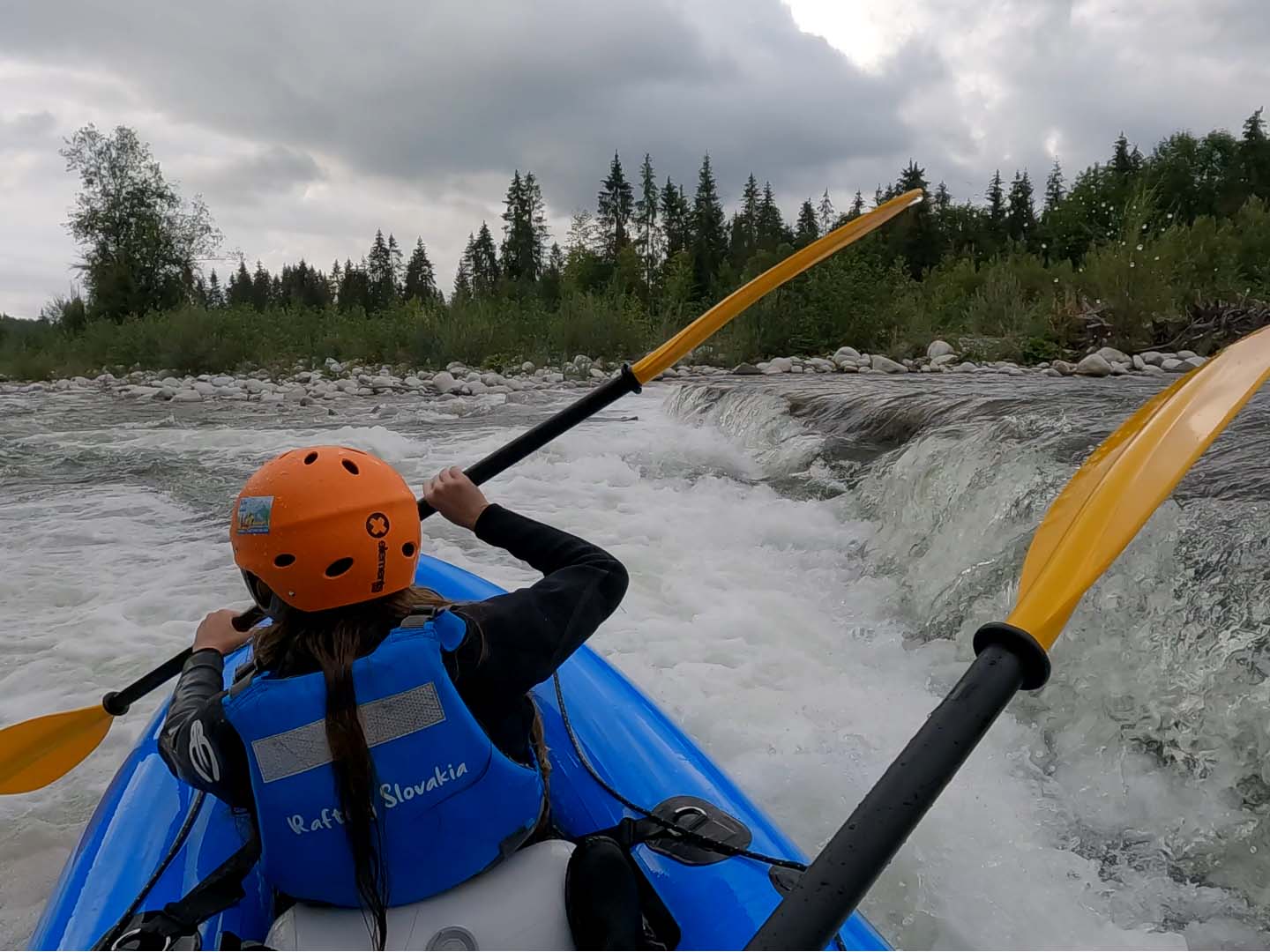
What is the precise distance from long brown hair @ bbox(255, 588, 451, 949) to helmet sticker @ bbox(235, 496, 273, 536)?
130 millimetres

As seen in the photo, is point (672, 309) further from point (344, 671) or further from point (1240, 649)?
point (344, 671)

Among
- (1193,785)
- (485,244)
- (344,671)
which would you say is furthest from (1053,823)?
(485,244)

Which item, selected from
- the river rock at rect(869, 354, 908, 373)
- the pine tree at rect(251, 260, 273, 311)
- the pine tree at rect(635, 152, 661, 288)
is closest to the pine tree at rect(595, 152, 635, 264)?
the pine tree at rect(635, 152, 661, 288)

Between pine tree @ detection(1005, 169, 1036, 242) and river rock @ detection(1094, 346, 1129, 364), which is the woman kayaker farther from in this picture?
pine tree @ detection(1005, 169, 1036, 242)

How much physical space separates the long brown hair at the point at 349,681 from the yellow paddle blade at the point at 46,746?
1439mm

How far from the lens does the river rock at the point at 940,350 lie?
1053 cm

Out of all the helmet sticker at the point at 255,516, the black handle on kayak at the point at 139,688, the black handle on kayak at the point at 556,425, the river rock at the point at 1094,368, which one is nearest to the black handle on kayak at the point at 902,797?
the helmet sticker at the point at 255,516

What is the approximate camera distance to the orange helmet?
3.74ft

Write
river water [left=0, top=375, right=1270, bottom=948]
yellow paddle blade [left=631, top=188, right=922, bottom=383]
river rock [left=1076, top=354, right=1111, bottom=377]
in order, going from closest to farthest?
river water [left=0, top=375, right=1270, bottom=948]
yellow paddle blade [left=631, top=188, right=922, bottom=383]
river rock [left=1076, top=354, right=1111, bottom=377]

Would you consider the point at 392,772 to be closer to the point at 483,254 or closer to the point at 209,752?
the point at 209,752

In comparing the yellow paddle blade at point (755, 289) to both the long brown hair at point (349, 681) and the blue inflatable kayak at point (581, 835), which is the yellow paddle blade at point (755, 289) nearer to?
the blue inflatable kayak at point (581, 835)

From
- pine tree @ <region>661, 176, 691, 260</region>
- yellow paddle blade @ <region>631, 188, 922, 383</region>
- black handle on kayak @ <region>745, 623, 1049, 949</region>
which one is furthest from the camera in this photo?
pine tree @ <region>661, 176, 691, 260</region>

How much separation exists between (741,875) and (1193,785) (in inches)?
55.2

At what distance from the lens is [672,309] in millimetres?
15242
